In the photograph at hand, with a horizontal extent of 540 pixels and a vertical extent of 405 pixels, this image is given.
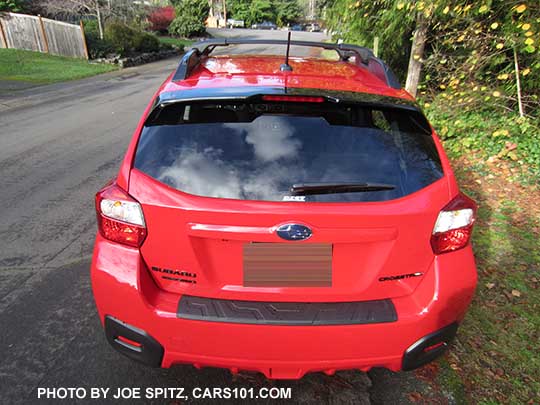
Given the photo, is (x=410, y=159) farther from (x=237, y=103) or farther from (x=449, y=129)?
(x=449, y=129)

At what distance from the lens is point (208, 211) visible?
1.68m

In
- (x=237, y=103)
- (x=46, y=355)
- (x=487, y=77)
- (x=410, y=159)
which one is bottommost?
(x=46, y=355)

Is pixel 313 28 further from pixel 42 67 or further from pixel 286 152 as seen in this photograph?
pixel 286 152

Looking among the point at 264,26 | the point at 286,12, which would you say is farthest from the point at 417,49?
the point at 286,12

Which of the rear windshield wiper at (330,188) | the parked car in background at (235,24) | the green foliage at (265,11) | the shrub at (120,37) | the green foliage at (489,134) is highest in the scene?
the rear windshield wiper at (330,188)

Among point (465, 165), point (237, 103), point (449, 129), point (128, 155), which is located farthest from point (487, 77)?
point (128, 155)

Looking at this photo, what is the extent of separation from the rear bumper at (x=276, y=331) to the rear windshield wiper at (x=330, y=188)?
49 cm

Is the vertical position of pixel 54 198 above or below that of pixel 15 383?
below

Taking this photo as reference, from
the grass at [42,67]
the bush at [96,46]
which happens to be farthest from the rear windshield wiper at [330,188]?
the bush at [96,46]

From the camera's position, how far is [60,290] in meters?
3.11

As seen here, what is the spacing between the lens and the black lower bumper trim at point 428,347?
5.97 feet

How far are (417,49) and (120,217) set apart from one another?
290 inches

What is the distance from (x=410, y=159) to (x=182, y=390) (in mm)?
1765

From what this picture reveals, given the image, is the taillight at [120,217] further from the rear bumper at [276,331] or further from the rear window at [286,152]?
the rear window at [286,152]
